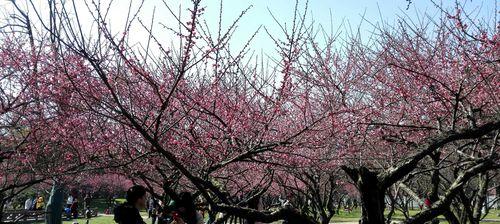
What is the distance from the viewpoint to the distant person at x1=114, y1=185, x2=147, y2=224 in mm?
4582

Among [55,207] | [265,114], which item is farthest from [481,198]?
[55,207]

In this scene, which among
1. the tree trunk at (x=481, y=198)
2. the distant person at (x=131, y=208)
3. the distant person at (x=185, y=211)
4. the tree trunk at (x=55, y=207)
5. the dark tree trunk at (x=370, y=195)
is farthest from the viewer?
the tree trunk at (x=55, y=207)

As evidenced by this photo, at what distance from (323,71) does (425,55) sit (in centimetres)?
202

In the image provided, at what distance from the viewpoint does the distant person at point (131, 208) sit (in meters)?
4.58

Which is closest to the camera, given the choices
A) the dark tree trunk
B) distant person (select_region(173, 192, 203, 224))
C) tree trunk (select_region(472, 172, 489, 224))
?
the dark tree trunk

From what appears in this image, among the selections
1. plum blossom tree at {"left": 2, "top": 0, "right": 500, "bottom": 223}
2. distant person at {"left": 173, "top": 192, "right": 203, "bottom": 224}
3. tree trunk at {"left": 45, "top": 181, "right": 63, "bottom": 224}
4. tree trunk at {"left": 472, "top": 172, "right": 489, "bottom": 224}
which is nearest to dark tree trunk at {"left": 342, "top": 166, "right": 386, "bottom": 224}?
plum blossom tree at {"left": 2, "top": 0, "right": 500, "bottom": 223}

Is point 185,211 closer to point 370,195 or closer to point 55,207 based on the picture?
point 370,195

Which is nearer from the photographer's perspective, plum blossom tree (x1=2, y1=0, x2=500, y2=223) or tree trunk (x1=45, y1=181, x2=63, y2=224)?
plum blossom tree (x1=2, y1=0, x2=500, y2=223)

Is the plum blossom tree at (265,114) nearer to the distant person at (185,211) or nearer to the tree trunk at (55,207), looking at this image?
the distant person at (185,211)

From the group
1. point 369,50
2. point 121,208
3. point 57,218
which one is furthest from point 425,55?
point 57,218

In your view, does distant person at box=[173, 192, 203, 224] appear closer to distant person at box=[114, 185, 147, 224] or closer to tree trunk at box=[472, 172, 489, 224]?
distant person at box=[114, 185, 147, 224]

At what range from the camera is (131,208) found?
4664mm

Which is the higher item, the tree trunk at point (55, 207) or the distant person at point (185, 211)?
the tree trunk at point (55, 207)


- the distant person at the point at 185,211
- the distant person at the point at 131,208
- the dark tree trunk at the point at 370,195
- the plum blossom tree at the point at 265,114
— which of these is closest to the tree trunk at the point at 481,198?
the plum blossom tree at the point at 265,114
